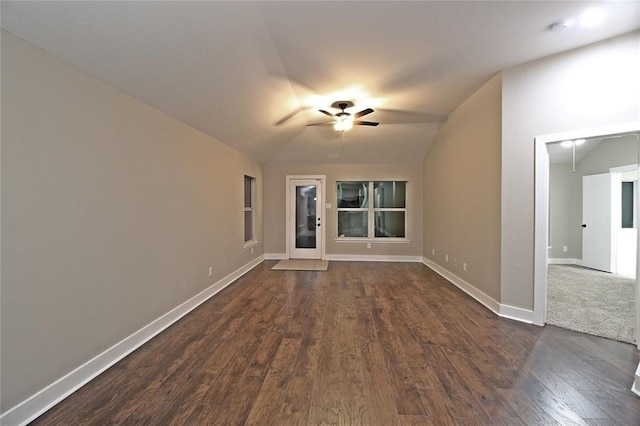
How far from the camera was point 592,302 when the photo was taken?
3.63m

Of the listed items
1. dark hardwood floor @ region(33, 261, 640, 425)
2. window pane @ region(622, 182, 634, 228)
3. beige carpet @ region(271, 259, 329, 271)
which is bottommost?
dark hardwood floor @ region(33, 261, 640, 425)

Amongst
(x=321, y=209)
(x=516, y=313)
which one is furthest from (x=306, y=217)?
(x=516, y=313)

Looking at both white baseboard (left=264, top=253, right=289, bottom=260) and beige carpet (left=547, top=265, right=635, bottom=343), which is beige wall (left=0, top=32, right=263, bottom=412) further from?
beige carpet (left=547, top=265, right=635, bottom=343)

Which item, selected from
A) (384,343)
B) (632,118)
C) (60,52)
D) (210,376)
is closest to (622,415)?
(384,343)

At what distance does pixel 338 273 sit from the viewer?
5.58m

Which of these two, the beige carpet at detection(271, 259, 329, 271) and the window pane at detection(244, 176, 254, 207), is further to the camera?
the window pane at detection(244, 176, 254, 207)

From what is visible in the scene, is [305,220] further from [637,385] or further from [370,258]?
[637,385]

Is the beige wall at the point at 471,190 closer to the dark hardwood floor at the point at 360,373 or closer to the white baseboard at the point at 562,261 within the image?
the dark hardwood floor at the point at 360,373

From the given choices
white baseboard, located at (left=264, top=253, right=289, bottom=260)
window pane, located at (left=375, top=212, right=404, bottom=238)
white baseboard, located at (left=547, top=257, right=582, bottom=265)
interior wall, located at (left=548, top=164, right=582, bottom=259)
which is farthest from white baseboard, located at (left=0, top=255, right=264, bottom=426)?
white baseboard, located at (left=547, top=257, right=582, bottom=265)

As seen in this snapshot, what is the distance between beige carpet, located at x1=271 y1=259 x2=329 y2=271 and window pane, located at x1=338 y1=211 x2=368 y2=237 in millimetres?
931

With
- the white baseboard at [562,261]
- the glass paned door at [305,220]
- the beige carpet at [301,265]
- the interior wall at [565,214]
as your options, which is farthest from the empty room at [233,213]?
the glass paned door at [305,220]

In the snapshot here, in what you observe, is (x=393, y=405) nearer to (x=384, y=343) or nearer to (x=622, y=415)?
(x=384, y=343)

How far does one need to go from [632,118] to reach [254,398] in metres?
4.04

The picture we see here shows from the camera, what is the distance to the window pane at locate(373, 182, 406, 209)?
7023mm
